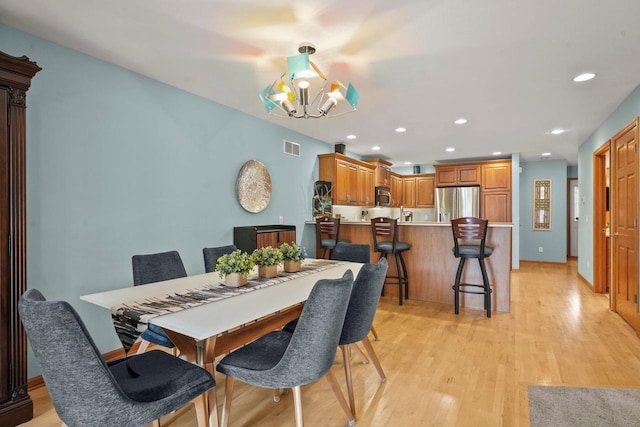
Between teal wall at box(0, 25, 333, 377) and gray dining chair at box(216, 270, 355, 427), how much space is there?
1711 mm

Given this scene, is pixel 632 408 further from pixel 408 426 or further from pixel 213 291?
pixel 213 291

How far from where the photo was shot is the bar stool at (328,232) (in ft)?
15.5

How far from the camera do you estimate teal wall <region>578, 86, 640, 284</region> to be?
149 inches

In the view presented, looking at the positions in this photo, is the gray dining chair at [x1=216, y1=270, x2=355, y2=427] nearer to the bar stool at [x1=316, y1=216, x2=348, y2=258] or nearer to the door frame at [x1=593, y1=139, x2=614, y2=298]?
the bar stool at [x1=316, y1=216, x2=348, y2=258]

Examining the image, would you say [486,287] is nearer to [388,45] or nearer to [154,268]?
[388,45]

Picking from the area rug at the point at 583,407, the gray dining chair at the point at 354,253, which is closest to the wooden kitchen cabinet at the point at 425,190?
the gray dining chair at the point at 354,253

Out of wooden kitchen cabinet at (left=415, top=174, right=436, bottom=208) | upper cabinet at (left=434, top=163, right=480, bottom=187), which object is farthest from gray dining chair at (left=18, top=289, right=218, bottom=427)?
wooden kitchen cabinet at (left=415, top=174, right=436, bottom=208)

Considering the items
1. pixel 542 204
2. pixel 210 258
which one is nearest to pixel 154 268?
pixel 210 258

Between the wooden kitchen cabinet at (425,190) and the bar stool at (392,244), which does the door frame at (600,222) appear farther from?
the wooden kitchen cabinet at (425,190)

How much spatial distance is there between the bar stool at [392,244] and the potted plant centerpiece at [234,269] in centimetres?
251

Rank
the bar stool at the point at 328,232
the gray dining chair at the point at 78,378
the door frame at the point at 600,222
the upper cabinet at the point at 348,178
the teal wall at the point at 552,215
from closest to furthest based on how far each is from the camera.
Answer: the gray dining chair at the point at 78,378, the bar stool at the point at 328,232, the door frame at the point at 600,222, the upper cabinet at the point at 348,178, the teal wall at the point at 552,215

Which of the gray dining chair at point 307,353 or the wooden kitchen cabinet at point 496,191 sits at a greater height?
the wooden kitchen cabinet at point 496,191

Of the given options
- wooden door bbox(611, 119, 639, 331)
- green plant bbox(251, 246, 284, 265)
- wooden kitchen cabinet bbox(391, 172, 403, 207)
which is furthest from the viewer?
wooden kitchen cabinet bbox(391, 172, 403, 207)

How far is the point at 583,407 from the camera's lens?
206cm
